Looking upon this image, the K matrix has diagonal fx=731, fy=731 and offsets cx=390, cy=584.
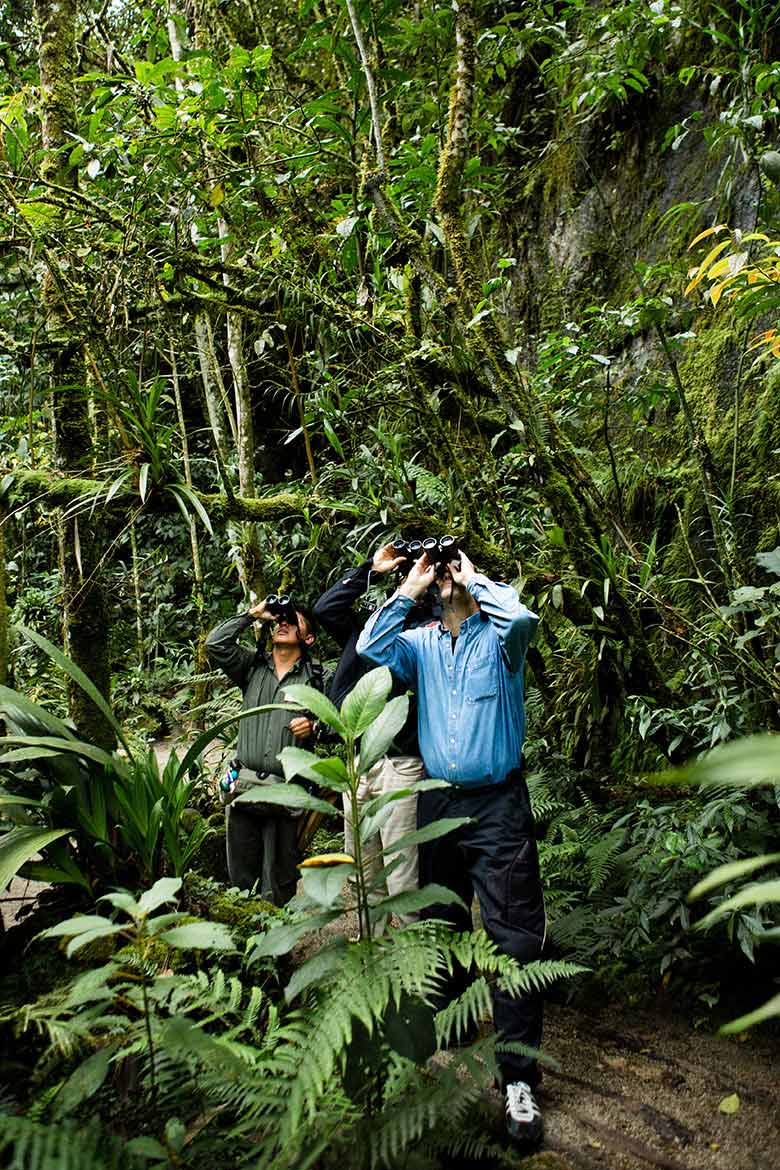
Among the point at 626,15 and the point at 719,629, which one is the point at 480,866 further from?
the point at 626,15

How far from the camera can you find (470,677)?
8.00 feet

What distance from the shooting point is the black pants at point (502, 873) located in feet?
6.97

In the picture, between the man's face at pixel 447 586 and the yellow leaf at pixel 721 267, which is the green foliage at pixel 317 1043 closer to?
the man's face at pixel 447 586

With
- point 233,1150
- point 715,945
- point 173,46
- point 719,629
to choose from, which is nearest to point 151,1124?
point 233,1150

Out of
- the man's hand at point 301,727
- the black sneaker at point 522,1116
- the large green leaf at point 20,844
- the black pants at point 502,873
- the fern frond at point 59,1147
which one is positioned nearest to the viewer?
the fern frond at point 59,1147

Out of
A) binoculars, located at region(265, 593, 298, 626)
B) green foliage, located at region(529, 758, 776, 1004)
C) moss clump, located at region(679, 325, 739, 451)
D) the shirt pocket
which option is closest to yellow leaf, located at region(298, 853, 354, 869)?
the shirt pocket

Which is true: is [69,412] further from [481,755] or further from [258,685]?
[481,755]

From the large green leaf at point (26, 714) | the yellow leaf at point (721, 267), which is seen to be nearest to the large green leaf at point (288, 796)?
the large green leaf at point (26, 714)

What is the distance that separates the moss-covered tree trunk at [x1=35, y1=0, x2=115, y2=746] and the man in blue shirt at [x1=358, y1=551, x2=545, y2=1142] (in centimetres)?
141

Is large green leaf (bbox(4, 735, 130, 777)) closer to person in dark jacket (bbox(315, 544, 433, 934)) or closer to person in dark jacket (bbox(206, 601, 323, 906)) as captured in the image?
person in dark jacket (bbox(315, 544, 433, 934))

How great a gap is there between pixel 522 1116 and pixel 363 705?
4.64 feet

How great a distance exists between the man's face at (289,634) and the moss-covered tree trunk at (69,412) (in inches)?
31.0

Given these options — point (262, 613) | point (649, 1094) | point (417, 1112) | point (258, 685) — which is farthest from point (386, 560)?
point (649, 1094)

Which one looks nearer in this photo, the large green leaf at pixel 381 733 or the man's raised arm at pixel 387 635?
the large green leaf at pixel 381 733
